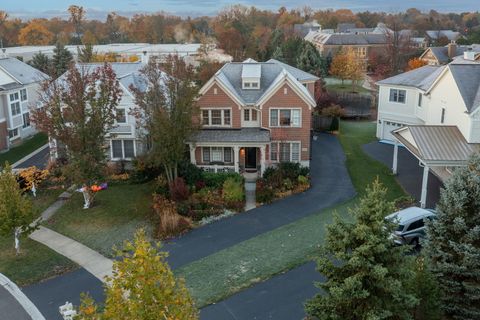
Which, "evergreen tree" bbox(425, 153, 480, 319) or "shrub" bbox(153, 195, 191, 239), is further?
"shrub" bbox(153, 195, 191, 239)

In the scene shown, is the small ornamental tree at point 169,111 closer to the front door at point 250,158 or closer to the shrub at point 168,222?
the shrub at point 168,222

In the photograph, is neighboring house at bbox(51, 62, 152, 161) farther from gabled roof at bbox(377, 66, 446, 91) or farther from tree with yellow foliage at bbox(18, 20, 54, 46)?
tree with yellow foliage at bbox(18, 20, 54, 46)

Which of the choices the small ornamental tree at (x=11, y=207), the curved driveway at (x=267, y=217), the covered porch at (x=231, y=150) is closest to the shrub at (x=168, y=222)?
the curved driveway at (x=267, y=217)

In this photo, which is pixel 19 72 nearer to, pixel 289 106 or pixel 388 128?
pixel 289 106

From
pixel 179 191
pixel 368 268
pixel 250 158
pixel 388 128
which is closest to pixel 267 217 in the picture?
pixel 179 191

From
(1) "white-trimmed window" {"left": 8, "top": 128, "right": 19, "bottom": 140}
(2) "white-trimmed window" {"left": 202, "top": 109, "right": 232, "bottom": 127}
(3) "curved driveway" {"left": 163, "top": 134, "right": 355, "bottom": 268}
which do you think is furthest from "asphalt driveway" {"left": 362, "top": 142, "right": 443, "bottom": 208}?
(1) "white-trimmed window" {"left": 8, "top": 128, "right": 19, "bottom": 140}

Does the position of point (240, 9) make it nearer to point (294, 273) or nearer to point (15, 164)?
point (15, 164)
